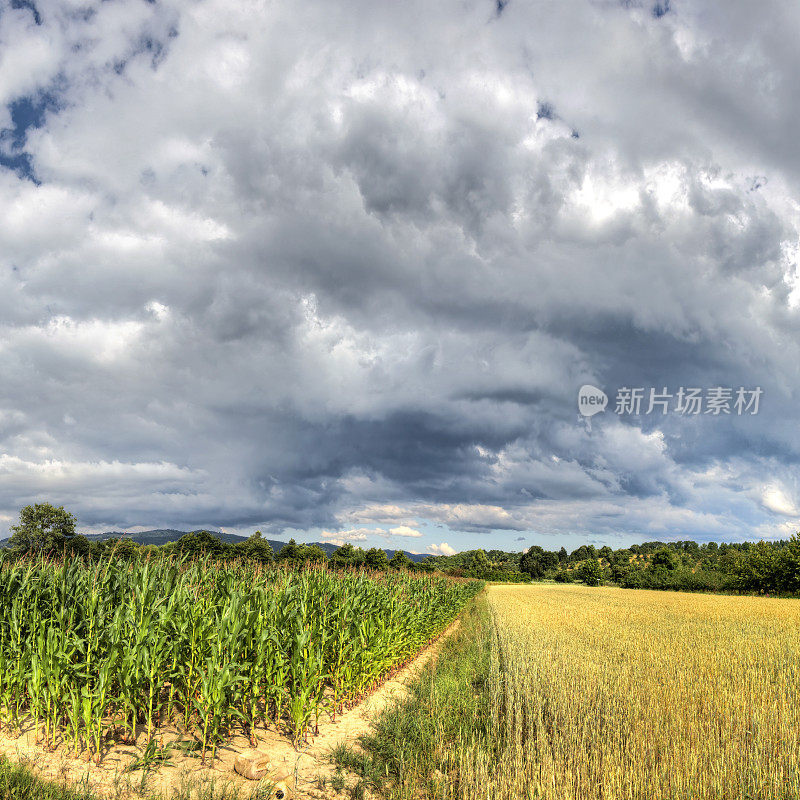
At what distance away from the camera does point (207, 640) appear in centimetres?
896

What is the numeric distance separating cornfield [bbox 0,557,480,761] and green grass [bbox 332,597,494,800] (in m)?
1.34

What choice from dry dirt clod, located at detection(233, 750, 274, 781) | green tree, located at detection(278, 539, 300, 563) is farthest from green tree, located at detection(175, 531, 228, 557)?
dry dirt clod, located at detection(233, 750, 274, 781)

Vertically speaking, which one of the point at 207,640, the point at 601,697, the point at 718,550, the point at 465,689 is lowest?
the point at 718,550

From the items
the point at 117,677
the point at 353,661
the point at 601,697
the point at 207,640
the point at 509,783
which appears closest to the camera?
the point at 509,783

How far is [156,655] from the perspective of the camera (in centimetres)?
830

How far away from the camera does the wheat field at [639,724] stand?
6.66 m

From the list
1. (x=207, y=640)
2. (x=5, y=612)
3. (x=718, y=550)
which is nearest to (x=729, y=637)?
(x=207, y=640)

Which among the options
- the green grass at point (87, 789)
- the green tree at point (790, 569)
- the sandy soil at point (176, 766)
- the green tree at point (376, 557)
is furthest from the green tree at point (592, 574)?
the green grass at point (87, 789)

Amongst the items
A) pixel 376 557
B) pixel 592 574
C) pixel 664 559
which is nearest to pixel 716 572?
pixel 664 559

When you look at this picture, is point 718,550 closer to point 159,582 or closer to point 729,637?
point 729,637

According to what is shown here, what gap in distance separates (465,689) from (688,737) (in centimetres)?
513

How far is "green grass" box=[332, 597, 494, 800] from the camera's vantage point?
729cm

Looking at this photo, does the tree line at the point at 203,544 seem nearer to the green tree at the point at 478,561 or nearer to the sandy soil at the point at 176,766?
the sandy soil at the point at 176,766

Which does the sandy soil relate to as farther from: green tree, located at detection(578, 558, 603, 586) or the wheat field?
green tree, located at detection(578, 558, 603, 586)
